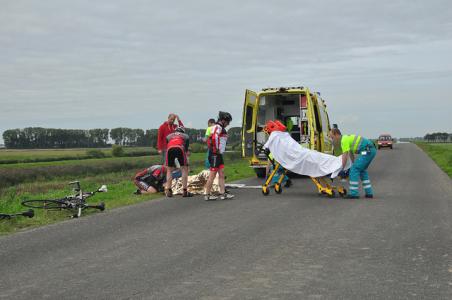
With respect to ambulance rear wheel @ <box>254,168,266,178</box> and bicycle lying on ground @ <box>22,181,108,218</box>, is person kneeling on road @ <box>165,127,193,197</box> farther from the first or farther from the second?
ambulance rear wheel @ <box>254,168,266,178</box>

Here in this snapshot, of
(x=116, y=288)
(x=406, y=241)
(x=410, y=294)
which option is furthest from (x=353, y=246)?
(x=116, y=288)

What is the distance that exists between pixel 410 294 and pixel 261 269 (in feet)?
4.78

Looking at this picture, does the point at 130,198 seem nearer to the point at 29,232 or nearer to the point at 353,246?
the point at 29,232

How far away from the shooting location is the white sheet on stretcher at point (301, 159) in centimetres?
1115

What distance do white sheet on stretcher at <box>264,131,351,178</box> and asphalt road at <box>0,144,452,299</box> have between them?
159cm

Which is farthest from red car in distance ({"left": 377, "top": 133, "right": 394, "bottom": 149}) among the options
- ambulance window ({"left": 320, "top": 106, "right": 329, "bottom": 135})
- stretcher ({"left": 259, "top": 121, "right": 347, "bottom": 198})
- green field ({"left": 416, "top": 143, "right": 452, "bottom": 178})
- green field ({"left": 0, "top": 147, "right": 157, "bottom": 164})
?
stretcher ({"left": 259, "top": 121, "right": 347, "bottom": 198})

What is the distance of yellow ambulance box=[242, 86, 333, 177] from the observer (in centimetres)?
1570

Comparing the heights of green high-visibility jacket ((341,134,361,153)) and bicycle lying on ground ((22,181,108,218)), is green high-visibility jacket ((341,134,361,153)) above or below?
above

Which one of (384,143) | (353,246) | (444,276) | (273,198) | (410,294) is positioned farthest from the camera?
(384,143)

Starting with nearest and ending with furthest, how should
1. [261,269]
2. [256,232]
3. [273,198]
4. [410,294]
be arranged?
[410,294]
[261,269]
[256,232]
[273,198]

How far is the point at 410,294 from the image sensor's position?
4227 mm

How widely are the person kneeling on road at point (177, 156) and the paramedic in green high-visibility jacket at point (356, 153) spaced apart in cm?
334

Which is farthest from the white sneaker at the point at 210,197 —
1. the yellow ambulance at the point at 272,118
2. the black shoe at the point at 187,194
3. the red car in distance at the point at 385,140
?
the red car in distance at the point at 385,140

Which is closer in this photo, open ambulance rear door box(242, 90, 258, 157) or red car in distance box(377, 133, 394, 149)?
open ambulance rear door box(242, 90, 258, 157)
